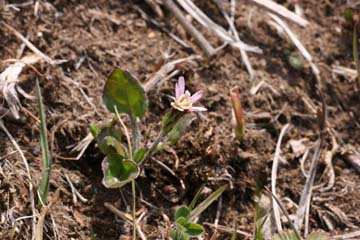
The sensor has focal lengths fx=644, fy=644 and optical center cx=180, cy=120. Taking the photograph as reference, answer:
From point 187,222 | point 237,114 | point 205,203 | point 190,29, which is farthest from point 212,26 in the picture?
point 187,222

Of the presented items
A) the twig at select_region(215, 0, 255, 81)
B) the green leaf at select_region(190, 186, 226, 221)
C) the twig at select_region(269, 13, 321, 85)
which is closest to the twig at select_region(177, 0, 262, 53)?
the twig at select_region(215, 0, 255, 81)

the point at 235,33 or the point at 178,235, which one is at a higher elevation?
the point at 235,33

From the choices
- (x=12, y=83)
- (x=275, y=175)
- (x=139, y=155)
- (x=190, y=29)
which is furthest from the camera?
(x=190, y=29)

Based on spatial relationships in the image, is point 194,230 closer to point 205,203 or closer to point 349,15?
point 205,203

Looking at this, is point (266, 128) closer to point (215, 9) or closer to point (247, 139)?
point (247, 139)

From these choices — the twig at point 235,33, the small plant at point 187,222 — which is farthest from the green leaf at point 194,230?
the twig at point 235,33

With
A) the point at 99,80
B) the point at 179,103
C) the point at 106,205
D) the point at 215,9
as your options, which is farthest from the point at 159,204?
the point at 215,9
